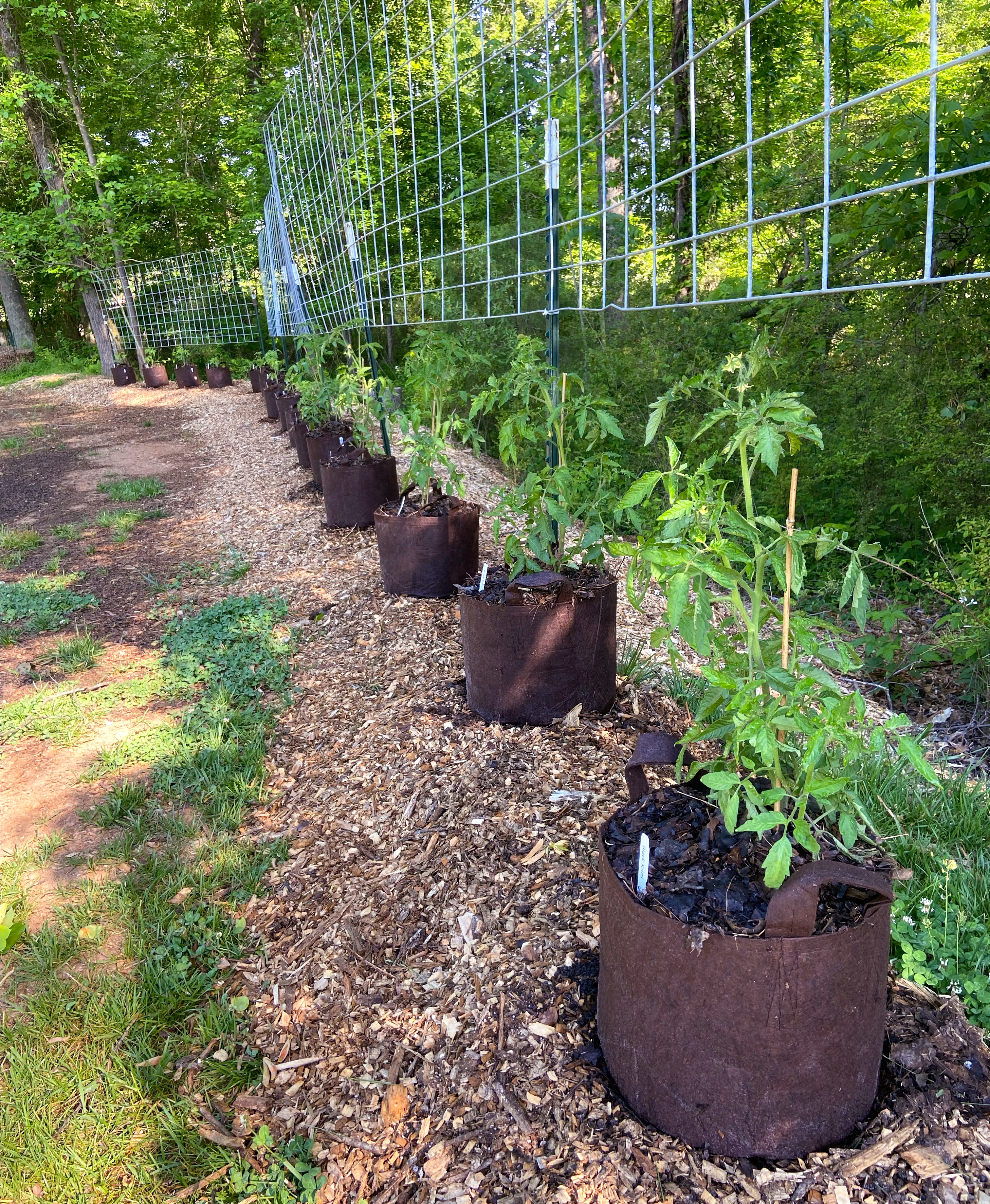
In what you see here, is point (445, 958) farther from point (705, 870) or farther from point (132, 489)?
point (132, 489)

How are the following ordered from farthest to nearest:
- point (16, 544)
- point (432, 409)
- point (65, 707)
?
1. point (16, 544)
2. point (432, 409)
3. point (65, 707)

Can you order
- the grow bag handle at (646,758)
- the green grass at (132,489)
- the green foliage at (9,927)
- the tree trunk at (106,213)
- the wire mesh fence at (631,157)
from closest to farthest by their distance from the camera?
the grow bag handle at (646,758), the green foliage at (9,927), the wire mesh fence at (631,157), the green grass at (132,489), the tree trunk at (106,213)

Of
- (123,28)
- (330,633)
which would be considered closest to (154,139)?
(123,28)

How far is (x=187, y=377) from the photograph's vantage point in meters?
13.8

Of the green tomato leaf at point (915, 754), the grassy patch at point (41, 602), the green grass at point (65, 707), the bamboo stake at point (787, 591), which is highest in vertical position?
the bamboo stake at point (787, 591)

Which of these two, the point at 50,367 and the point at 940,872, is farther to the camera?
the point at 50,367

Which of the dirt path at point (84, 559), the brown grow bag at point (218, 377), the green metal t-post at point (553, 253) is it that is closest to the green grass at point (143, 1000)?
the dirt path at point (84, 559)

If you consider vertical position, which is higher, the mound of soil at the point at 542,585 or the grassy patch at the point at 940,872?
the mound of soil at the point at 542,585

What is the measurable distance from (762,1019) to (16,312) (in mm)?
18748

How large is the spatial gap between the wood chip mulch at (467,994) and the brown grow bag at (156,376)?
12429 mm

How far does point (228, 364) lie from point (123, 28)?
5.52 m

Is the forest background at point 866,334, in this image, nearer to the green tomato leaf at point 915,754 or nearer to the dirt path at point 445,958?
the dirt path at point 445,958

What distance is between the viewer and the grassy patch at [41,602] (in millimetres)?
4156

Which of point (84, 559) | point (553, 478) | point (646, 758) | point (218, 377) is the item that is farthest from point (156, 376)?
point (646, 758)
